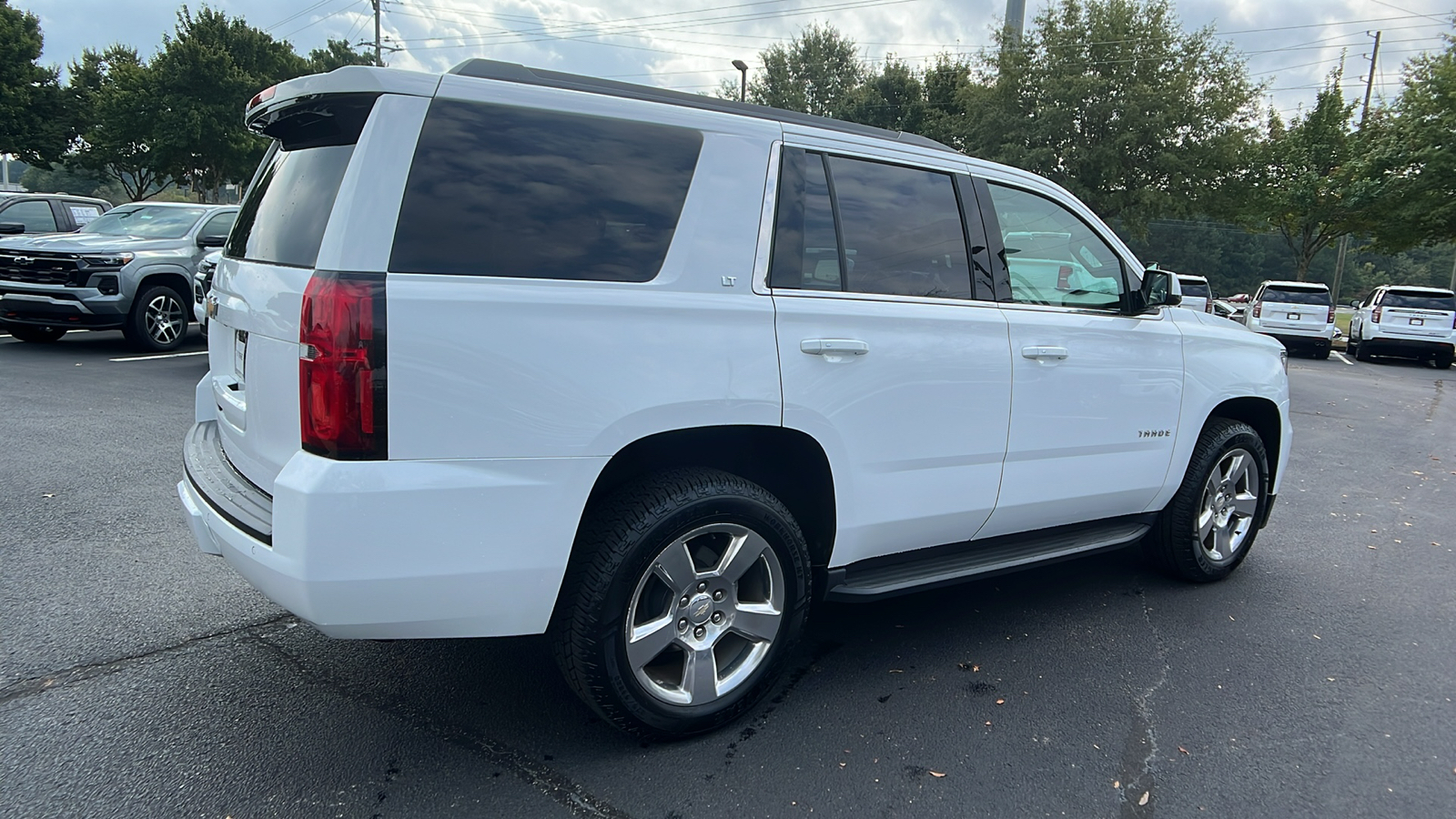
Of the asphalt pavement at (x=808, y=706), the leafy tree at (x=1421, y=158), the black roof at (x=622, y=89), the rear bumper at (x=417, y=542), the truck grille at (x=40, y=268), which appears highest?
the leafy tree at (x=1421, y=158)

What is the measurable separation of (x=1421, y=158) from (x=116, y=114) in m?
38.4

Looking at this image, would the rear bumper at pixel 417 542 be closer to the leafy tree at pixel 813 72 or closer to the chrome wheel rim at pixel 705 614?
the chrome wheel rim at pixel 705 614

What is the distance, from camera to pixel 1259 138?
1078 inches

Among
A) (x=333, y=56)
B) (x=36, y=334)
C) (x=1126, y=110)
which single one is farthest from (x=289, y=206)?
(x=333, y=56)

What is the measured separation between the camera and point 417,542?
2.24m

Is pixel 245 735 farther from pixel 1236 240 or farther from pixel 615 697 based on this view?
pixel 1236 240

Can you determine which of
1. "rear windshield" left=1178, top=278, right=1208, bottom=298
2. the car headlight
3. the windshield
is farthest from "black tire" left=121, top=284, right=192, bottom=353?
"rear windshield" left=1178, top=278, right=1208, bottom=298

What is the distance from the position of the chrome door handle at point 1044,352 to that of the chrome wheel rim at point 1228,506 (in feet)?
4.27

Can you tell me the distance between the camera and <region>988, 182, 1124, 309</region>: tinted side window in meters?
3.60

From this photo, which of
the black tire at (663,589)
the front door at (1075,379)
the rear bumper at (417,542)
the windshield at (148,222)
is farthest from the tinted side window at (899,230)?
the windshield at (148,222)

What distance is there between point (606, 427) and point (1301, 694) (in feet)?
8.87

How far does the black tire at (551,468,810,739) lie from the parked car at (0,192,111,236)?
13.1 metres

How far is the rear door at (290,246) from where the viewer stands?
7.44 feet

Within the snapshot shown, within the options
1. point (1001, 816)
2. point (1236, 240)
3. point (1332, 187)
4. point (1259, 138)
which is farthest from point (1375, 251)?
point (1236, 240)
